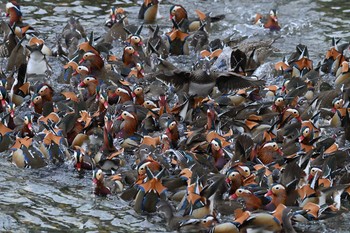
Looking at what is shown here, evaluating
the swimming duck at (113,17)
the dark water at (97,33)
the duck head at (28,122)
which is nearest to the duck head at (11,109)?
the duck head at (28,122)

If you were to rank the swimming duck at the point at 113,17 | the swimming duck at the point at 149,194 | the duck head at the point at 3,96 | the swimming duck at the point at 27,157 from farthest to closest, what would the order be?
the swimming duck at the point at 113,17
the duck head at the point at 3,96
the swimming duck at the point at 27,157
the swimming duck at the point at 149,194

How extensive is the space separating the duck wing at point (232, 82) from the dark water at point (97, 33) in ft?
7.28

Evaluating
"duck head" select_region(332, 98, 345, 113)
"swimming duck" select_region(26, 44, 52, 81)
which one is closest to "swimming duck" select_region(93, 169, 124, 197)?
"duck head" select_region(332, 98, 345, 113)

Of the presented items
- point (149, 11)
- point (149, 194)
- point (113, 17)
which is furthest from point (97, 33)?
point (149, 194)

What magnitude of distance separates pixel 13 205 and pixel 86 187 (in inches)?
36.6

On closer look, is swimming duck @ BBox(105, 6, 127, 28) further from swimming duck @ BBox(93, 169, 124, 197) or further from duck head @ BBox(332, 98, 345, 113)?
swimming duck @ BBox(93, 169, 124, 197)

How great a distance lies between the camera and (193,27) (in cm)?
1720

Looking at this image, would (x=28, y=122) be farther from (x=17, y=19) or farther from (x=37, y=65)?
(x=17, y=19)

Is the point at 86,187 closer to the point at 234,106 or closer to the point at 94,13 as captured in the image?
the point at 234,106

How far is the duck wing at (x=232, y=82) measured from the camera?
45.6ft

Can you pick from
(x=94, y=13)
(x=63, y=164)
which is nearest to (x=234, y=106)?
(x=63, y=164)

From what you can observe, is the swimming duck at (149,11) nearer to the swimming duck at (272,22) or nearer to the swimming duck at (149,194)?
the swimming duck at (272,22)

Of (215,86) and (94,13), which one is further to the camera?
(94,13)

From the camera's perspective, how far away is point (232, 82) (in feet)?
46.0
